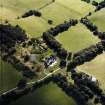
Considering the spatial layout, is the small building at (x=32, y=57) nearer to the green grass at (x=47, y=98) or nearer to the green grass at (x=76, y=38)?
the green grass at (x=76, y=38)

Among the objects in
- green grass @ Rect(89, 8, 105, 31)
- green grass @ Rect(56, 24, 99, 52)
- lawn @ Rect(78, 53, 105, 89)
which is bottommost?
lawn @ Rect(78, 53, 105, 89)

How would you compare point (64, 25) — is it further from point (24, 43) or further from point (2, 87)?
point (2, 87)

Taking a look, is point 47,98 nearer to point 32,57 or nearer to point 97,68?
point 32,57

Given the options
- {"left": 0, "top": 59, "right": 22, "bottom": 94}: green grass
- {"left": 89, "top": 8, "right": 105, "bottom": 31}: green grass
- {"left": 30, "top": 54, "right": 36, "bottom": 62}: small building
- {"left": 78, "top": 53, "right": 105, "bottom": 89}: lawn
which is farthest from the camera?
{"left": 89, "top": 8, "right": 105, "bottom": 31}: green grass

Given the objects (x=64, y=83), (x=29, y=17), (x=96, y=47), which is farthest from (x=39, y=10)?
(x=64, y=83)

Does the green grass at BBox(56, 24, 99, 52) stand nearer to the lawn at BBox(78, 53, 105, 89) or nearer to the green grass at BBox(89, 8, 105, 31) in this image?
the green grass at BBox(89, 8, 105, 31)

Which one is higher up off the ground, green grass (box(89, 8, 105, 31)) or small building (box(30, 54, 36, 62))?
green grass (box(89, 8, 105, 31))

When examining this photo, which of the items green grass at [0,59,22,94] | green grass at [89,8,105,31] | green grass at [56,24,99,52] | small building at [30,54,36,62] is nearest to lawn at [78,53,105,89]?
green grass at [56,24,99,52]
